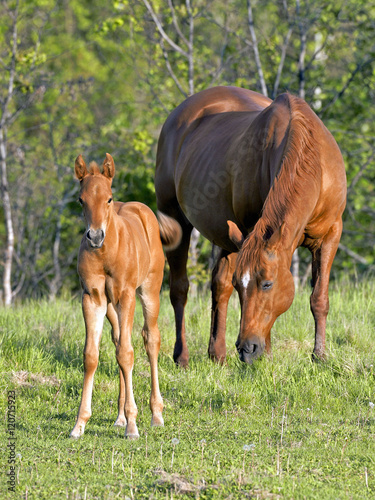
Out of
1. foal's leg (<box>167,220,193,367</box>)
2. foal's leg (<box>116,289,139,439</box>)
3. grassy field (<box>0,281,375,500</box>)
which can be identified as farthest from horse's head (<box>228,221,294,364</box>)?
foal's leg (<box>167,220,193,367</box>)

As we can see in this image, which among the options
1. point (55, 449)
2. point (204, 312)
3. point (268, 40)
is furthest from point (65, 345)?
point (268, 40)

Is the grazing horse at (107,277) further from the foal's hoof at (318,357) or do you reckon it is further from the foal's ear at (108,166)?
the foal's hoof at (318,357)

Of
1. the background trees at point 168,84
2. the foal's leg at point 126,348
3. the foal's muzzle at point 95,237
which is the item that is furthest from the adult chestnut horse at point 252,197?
the background trees at point 168,84

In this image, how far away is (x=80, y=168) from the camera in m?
4.04

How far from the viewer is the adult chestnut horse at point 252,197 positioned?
454cm

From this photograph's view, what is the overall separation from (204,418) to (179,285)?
96.0 inches

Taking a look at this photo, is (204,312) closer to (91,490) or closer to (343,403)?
(343,403)

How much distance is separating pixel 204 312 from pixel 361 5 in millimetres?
6046

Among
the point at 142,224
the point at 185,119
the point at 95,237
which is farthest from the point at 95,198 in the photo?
the point at 185,119

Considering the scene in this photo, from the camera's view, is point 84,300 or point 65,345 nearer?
point 84,300

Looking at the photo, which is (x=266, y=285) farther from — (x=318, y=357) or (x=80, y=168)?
(x=80, y=168)

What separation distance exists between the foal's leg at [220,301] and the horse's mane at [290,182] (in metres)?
1.68

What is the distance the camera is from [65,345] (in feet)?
20.0

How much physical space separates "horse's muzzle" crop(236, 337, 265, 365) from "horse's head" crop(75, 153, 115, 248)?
124 centimetres
